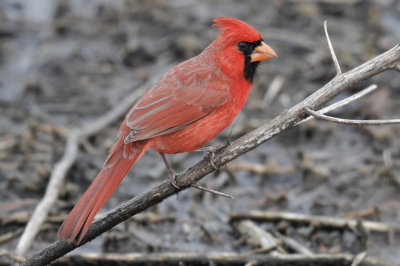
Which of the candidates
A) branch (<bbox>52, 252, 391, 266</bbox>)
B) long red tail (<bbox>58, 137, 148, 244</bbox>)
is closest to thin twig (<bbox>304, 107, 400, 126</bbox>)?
long red tail (<bbox>58, 137, 148, 244</bbox>)

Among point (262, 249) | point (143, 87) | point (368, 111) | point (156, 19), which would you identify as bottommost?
point (262, 249)

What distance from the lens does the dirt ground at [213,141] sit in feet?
14.9

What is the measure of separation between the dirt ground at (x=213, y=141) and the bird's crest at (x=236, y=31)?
149 cm

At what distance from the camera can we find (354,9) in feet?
25.6

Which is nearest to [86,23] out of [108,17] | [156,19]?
[108,17]

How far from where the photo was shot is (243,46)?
3889 millimetres

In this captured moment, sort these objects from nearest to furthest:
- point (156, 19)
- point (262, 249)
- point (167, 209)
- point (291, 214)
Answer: point (262, 249)
point (291, 214)
point (167, 209)
point (156, 19)

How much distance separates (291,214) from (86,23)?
4.40m

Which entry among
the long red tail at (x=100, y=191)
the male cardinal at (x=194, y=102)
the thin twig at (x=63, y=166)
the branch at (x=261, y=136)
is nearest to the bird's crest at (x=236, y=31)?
the male cardinal at (x=194, y=102)

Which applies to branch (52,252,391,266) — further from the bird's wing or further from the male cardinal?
the bird's wing

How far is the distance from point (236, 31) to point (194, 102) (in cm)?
56

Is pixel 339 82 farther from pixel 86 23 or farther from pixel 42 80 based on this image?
pixel 86 23

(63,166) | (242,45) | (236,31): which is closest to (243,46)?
(242,45)

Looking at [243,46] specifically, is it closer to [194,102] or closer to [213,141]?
[194,102]
